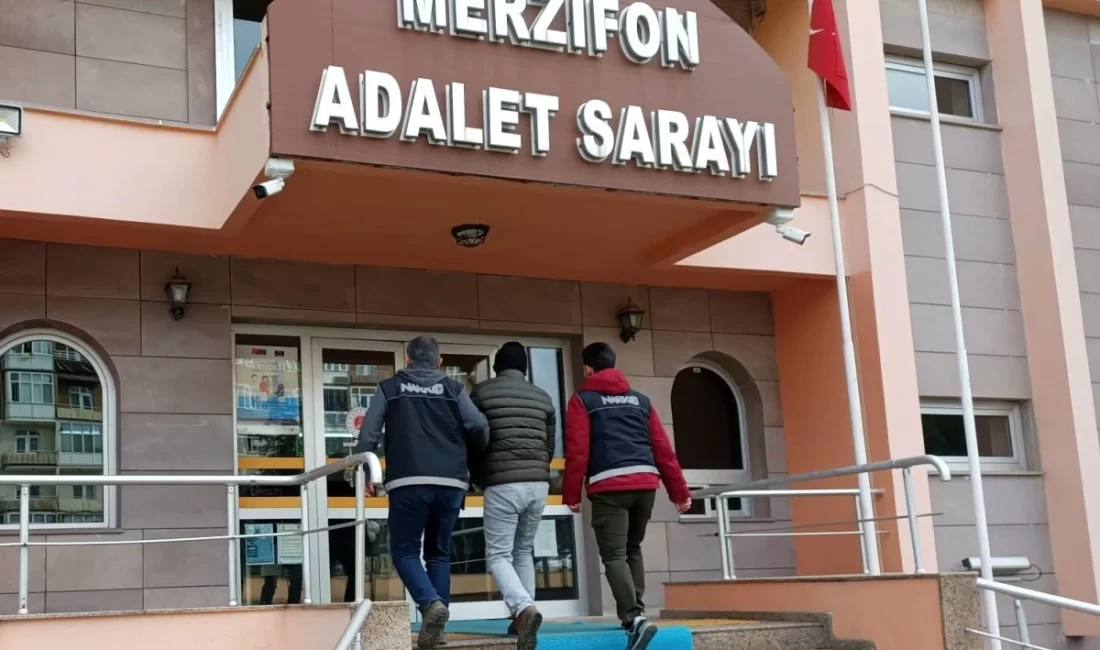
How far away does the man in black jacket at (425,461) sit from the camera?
7.05m

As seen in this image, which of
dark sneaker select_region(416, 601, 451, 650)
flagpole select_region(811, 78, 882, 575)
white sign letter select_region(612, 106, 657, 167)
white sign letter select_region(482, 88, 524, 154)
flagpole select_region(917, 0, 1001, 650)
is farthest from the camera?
flagpole select_region(811, 78, 882, 575)

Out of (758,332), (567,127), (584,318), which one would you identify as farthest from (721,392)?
(567,127)

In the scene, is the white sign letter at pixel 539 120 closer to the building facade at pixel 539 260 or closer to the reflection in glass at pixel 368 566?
the building facade at pixel 539 260

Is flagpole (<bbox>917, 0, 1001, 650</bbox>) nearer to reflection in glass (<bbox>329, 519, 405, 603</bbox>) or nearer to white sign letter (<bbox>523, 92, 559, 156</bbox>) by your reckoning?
white sign letter (<bbox>523, 92, 559, 156</bbox>)

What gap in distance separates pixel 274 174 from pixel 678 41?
3.12 m

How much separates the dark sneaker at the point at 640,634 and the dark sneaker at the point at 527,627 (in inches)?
28.7

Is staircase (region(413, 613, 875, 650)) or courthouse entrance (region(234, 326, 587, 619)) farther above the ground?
courthouse entrance (region(234, 326, 587, 619))

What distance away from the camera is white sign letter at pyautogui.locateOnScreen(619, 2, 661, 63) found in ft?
29.9

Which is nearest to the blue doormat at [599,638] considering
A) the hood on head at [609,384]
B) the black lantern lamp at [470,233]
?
the hood on head at [609,384]

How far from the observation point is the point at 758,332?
40.4 ft

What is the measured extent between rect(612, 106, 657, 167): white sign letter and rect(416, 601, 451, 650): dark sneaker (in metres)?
3.41

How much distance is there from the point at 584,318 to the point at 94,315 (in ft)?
13.5

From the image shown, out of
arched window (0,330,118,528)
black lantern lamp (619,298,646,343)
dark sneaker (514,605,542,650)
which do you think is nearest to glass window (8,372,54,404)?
arched window (0,330,118,528)

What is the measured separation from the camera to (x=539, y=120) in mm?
8656
